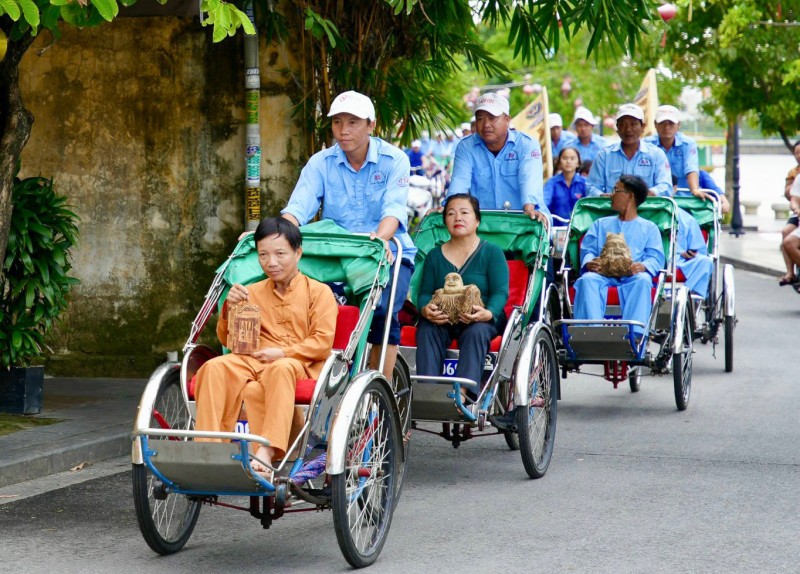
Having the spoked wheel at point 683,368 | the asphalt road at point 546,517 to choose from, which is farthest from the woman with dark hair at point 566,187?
the asphalt road at point 546,517

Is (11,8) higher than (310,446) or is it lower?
higher

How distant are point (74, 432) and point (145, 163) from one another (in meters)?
2.98

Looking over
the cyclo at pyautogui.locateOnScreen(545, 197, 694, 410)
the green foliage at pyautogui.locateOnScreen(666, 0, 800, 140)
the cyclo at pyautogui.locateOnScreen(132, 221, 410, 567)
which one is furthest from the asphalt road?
the green foliage at pyautogui.locateOnScreen(666, 0, 800, 140)

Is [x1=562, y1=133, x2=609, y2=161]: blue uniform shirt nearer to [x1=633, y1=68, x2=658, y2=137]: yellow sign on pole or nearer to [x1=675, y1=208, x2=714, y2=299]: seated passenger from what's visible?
[x1=633, y1=68, x2=658, y2=137]: yellow sign on pole

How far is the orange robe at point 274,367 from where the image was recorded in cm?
543

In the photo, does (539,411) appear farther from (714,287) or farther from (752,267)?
(752,267)

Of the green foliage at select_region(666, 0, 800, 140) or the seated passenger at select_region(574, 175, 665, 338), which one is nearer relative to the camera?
the seated passenger at select_region(574, 175, 665, 338)

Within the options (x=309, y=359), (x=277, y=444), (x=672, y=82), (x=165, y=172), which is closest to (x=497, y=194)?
(x=165, y=172)

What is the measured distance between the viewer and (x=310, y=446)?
18.3 ft

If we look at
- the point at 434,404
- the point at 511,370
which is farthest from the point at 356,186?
the point at 511,370

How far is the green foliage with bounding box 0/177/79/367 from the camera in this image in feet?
27.5

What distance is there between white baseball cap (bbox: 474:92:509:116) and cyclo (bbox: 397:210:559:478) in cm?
86

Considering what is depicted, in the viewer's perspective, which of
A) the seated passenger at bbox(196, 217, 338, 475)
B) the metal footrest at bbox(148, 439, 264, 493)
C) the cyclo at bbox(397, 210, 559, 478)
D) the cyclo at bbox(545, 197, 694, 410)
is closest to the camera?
the metal footrest at bbox(148, 439, 264, 493)

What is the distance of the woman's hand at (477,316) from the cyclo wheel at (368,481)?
148 centimetres
